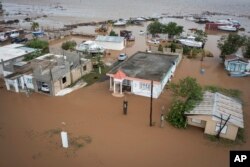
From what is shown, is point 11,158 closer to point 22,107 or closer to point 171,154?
point 22,107

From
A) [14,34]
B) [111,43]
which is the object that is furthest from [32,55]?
[14,34]

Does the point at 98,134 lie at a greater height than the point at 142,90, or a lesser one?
lesser

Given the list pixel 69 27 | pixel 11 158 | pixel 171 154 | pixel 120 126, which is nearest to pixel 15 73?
pixel 11 158

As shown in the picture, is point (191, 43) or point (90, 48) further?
point (191, 43)

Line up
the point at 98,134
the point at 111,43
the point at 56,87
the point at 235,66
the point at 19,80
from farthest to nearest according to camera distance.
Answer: the point at 111,43
the point at 235,66
the point at 19,80
the point at 56,87
the point at 98,134

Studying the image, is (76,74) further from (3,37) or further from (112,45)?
(3,37)

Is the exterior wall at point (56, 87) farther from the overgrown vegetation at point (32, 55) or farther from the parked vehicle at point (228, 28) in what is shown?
the parked vehicle at point (228, 28)
